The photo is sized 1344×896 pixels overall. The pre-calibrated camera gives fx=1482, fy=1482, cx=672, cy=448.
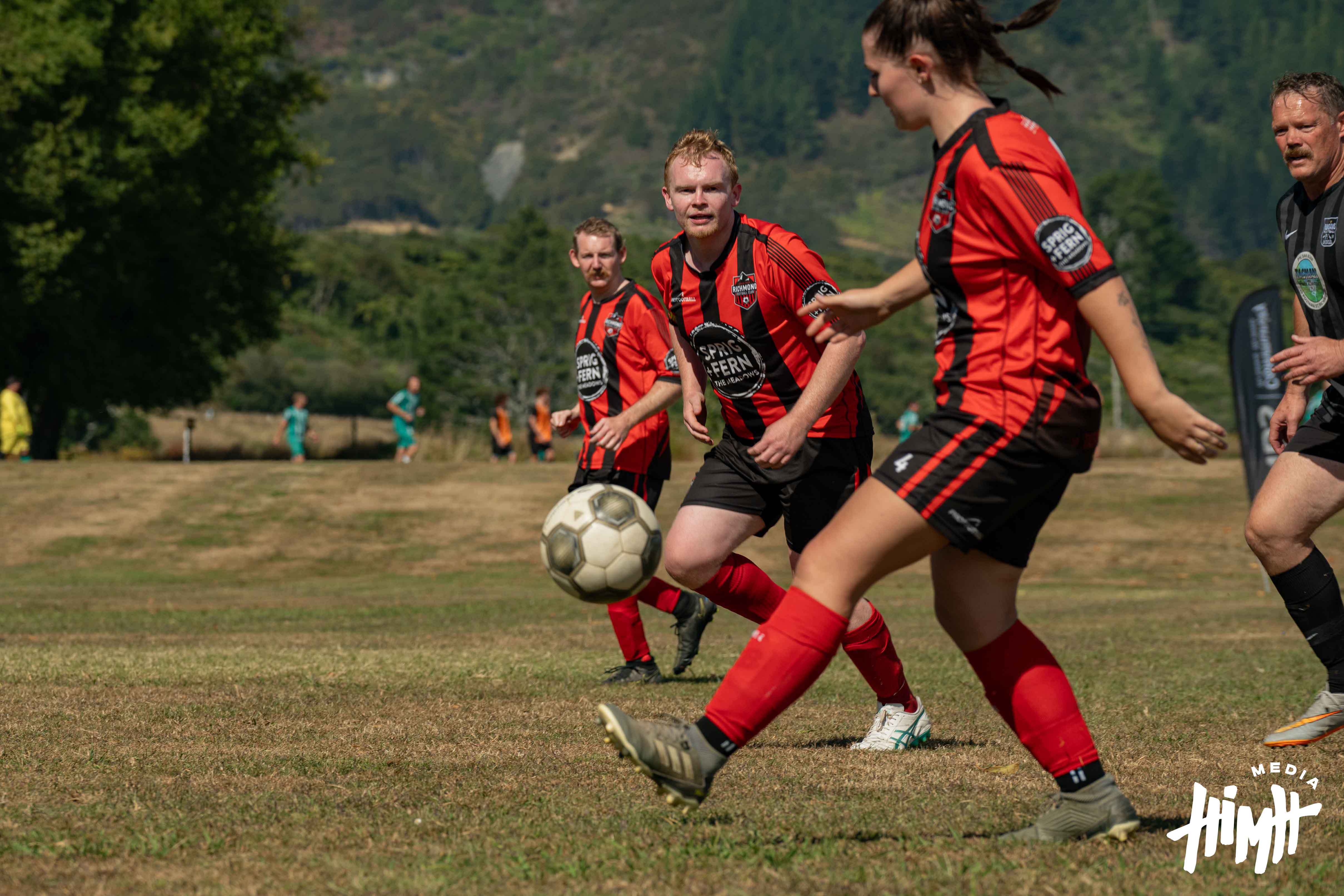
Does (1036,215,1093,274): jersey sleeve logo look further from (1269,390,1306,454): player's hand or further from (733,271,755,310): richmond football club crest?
(1269,390,1306,454): player's hand

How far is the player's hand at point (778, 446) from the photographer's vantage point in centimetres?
511

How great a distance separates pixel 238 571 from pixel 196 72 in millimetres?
21228

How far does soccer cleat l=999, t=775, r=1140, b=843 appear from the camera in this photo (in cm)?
424

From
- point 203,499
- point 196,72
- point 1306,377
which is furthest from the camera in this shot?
point 196,72

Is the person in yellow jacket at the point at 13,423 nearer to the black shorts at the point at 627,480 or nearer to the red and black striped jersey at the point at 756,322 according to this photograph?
the black shorts at the point at 627,480

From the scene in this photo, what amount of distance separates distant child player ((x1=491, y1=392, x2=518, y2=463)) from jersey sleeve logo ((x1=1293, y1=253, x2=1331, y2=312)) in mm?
26679

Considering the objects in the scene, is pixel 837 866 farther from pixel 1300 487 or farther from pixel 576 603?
pixel 576 603

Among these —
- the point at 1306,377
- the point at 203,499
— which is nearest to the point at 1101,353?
the point at 203,499

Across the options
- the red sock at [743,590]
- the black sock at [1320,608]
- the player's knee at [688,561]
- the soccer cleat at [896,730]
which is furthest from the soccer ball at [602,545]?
the black sock at [1320,608]

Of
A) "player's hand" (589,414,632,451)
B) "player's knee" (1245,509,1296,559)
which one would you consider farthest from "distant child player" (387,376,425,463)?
"player's knee" (1245,509,1296,559)

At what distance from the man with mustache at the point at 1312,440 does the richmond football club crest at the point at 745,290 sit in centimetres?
216

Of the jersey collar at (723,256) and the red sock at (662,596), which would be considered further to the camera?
the red sock at (662,596)

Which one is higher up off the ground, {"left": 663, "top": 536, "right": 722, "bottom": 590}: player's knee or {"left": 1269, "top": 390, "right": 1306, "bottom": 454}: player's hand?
{"left": 1269, "top": 390, "right": 1306, "bottom": 454}: player's hand

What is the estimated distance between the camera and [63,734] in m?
6.18
